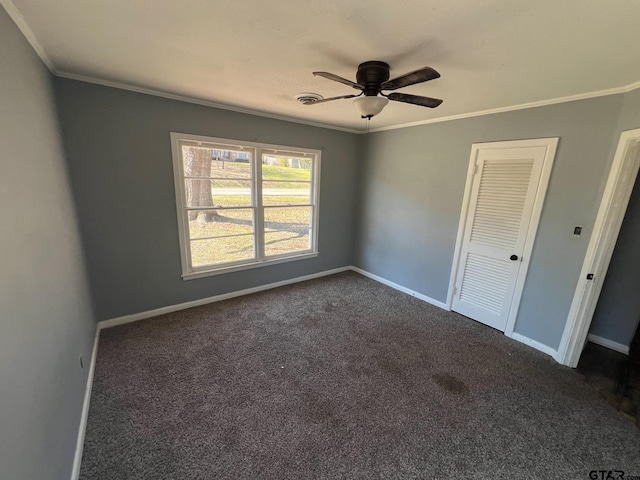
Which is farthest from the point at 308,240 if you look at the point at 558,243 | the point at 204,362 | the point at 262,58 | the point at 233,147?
the point at 558,243

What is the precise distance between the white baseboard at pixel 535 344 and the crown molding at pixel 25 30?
4.58 meters

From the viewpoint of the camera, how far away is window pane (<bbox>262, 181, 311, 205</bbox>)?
365 centimetres

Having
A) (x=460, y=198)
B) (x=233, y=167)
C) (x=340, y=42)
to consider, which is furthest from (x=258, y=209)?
(x=460, y=198)

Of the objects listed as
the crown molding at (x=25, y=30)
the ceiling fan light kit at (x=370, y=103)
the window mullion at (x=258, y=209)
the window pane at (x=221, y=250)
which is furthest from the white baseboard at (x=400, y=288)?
the crown molding at (x=25, y=30)

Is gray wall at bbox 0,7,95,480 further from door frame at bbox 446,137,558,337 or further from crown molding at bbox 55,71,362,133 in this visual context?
door frame at bbox 446,137,558,337

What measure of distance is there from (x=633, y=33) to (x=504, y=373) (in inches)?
97.7

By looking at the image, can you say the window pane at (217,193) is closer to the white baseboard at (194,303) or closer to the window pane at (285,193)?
the window pane at (285,193)

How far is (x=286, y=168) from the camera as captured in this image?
12.4ft

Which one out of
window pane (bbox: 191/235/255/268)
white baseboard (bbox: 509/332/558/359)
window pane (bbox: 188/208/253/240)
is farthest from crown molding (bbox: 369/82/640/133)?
window pane (bbox: 191/235/255/268)

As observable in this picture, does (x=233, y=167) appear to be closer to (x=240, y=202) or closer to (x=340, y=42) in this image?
(x=240, y=202)

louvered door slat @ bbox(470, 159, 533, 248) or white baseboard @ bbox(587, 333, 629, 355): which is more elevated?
louvered door slat @ bbox(470, 159, 533, 248)

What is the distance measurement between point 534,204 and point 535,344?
1.46 meters

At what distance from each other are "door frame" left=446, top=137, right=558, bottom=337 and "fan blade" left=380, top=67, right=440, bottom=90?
178 centimetres

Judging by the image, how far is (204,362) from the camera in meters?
2.36
